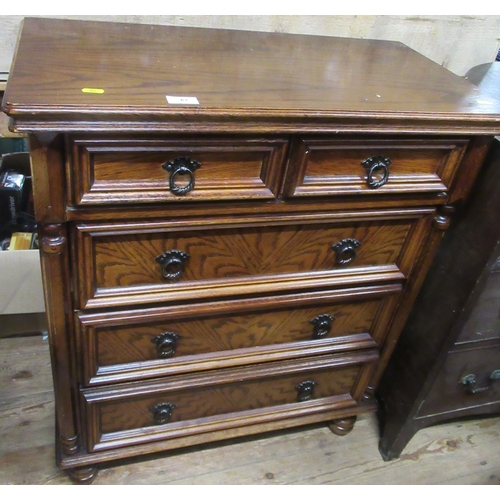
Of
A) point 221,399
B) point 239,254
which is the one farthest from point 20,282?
point 239,254

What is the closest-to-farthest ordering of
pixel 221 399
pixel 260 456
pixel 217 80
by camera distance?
pixel 217 80 → pixel 221 399 → pixel 260 456

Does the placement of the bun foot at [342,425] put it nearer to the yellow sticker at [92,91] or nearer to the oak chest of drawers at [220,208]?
the oak chest of drawers at [220,208]

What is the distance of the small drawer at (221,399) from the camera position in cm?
109

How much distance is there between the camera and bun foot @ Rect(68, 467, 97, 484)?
1197mm

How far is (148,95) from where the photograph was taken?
2.41 ft

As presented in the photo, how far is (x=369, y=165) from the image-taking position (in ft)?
2.86

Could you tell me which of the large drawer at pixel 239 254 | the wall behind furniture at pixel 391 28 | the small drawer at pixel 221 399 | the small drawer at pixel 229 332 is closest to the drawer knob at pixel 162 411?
the small drawer at pixel 221 399

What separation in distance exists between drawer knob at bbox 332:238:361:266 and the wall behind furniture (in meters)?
0.58

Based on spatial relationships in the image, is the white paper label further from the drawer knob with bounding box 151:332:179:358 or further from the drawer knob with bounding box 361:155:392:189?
the drawer knob with bounding box 151:332:179:358

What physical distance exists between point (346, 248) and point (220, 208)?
0.28 meters

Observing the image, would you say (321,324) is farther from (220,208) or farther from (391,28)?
(391,28)
